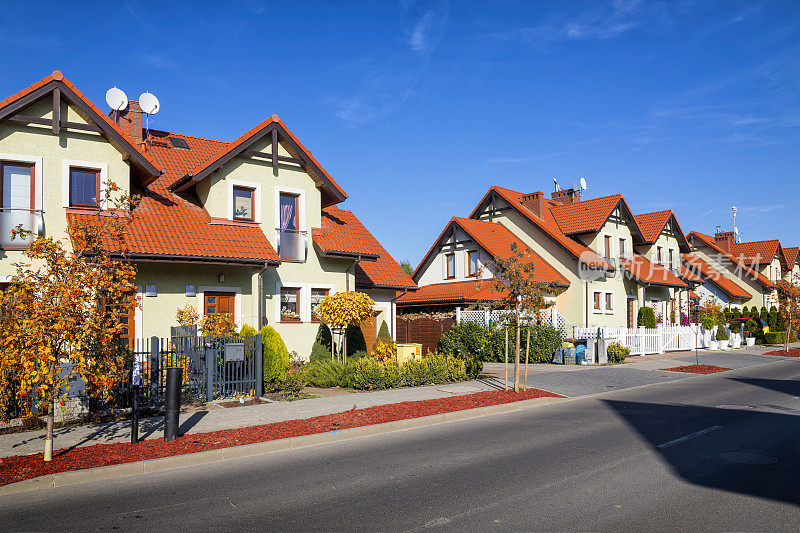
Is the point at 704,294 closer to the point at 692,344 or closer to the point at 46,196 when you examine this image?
the point at 692,344

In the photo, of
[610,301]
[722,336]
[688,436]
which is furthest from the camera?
[722,336]

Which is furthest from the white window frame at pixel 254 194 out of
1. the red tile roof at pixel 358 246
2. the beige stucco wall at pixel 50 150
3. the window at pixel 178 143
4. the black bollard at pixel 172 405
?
the black bollard at pixel 172 405

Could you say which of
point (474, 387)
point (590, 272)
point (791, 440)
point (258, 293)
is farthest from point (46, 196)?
point (590, 272)

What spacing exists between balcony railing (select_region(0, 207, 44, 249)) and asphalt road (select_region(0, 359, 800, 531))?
9981mm

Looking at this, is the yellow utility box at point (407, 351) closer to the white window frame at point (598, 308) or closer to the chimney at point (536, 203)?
the white window frame at point (598, 308)

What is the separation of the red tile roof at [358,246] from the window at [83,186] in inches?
259

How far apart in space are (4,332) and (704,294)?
168 feet

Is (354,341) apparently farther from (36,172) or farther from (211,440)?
A: (211,440)

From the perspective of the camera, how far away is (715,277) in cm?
5131

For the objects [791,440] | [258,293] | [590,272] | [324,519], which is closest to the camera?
[324,519]

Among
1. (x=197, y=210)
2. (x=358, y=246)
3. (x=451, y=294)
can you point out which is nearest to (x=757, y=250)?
(x=451, y=294)

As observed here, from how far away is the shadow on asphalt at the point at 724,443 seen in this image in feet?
23.3

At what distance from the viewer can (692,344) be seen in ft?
112

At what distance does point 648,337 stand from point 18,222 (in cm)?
2610
